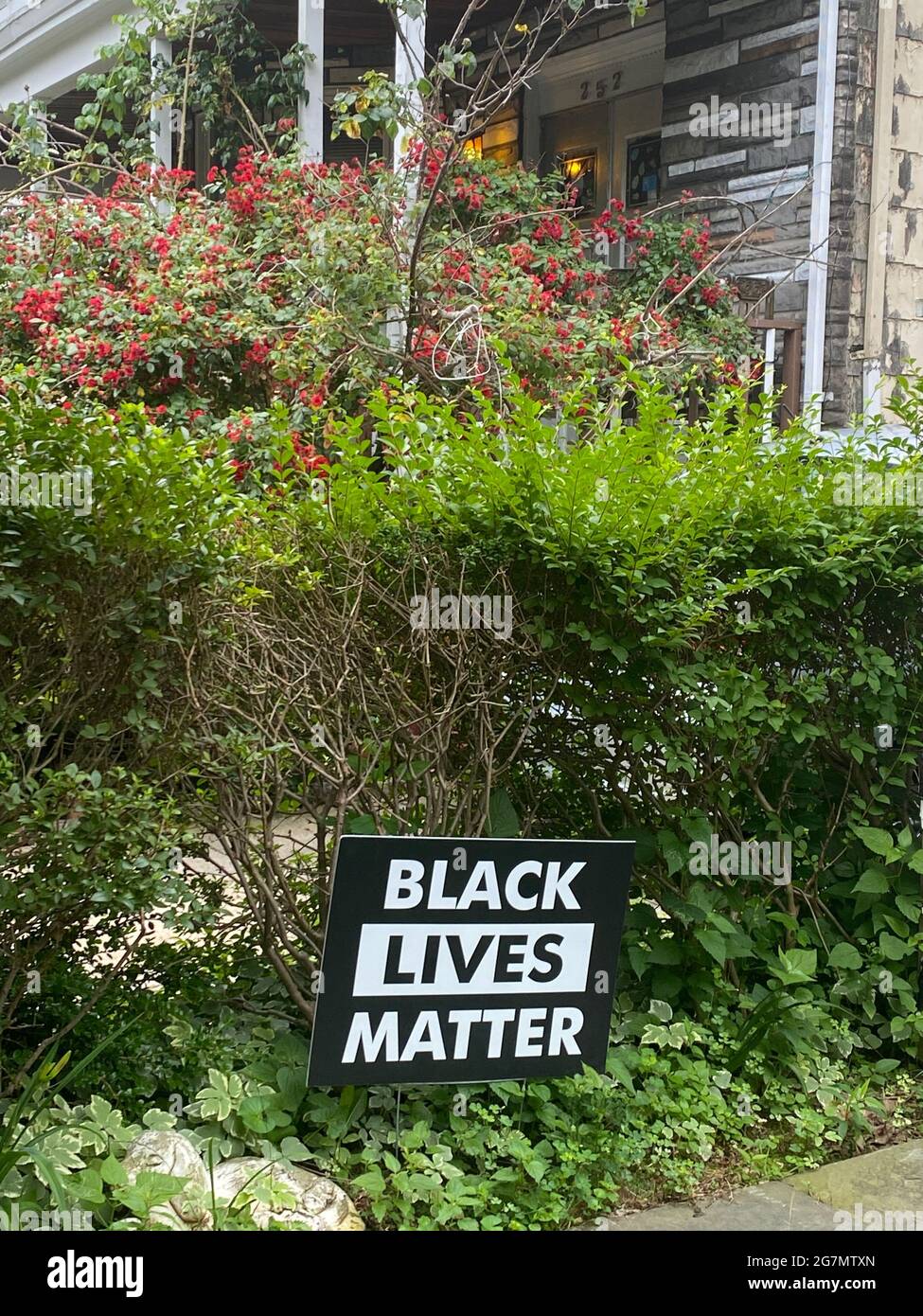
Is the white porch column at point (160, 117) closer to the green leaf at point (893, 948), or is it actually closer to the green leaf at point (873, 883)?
the green leaf at point (873, 883)

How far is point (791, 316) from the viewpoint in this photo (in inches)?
364

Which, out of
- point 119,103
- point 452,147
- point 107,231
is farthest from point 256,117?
point 452,147

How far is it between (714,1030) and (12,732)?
2.27 metres

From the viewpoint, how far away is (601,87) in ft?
37.7

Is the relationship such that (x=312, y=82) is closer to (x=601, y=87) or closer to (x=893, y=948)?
(x=601, y=87)

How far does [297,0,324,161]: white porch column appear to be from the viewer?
8.57 meters

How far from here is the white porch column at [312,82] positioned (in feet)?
28.1

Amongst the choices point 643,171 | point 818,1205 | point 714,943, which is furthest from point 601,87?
point 818,1205

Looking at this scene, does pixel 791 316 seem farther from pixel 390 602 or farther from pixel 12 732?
pixel 12 732

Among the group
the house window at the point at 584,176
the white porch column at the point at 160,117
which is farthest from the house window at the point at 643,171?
the white porch column at the point at 160,117

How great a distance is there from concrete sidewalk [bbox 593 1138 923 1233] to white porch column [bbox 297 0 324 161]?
23.1 ft

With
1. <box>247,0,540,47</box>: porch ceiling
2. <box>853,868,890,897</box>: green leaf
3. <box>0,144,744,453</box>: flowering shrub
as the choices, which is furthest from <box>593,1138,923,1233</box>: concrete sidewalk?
<box>247,0,540,47</box>: porch ceiling

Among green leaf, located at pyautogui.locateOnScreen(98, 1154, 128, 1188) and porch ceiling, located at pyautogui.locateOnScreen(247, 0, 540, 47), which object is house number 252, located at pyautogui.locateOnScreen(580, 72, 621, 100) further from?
green leaf, located at pyautogui.locateOnScreen(98, 1154, 128, 1188)

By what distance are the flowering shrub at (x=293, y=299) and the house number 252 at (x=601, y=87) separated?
359 centimetres
